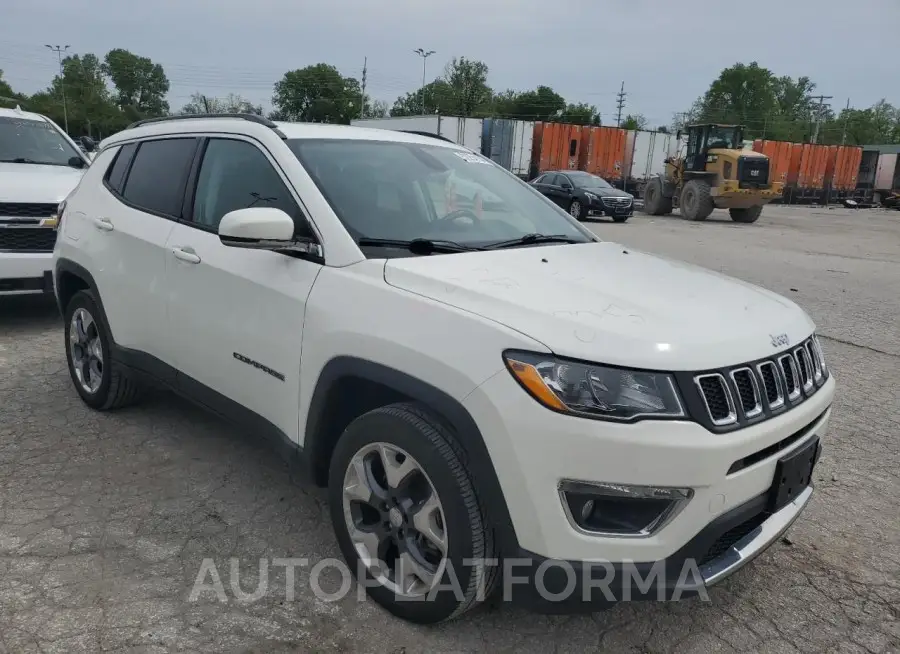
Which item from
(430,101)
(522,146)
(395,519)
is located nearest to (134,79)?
(430,101)

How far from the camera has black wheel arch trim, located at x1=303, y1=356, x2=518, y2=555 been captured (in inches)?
82.2

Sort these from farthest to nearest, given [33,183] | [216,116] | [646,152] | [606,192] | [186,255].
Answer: [646,152]
[606,192]
[33,183]
[216,116]
[186,255]

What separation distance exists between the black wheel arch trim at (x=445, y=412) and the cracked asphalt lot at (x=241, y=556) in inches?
23.3

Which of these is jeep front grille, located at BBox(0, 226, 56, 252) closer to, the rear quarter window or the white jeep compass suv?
the rear quarter window

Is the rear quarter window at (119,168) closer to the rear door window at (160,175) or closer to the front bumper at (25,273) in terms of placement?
the rear door window at (160,175)

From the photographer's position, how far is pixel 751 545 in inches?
A: 90.4

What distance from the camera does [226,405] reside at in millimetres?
3164

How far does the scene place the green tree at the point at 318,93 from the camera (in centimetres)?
9475

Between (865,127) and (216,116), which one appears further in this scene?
(865,127)

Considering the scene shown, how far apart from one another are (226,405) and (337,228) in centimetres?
104

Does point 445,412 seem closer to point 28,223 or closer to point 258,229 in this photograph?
point 258,229

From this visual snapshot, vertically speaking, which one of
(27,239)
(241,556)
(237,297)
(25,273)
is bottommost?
(241,556)

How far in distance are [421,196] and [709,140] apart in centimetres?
2258

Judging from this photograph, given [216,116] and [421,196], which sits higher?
[216,116]
